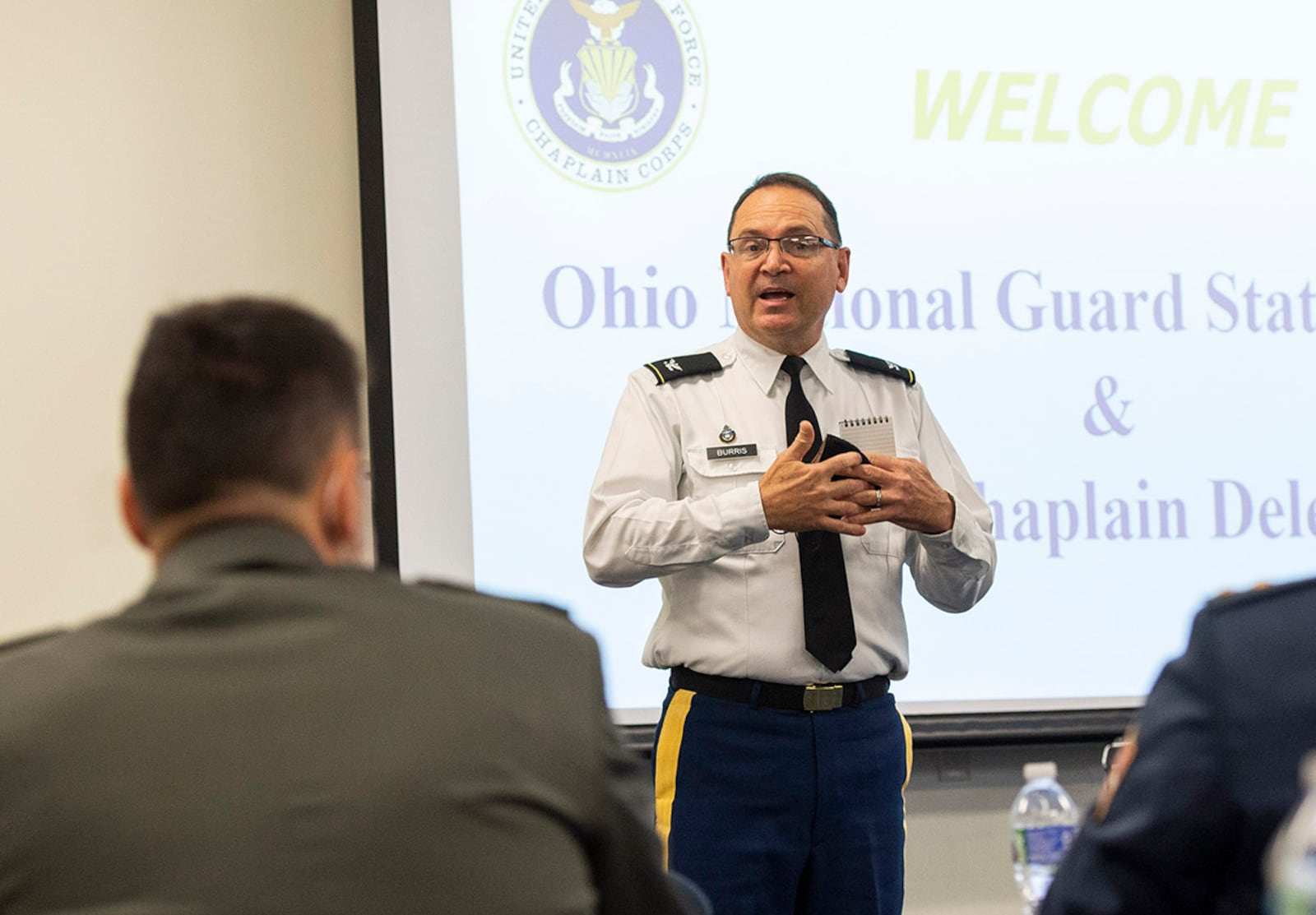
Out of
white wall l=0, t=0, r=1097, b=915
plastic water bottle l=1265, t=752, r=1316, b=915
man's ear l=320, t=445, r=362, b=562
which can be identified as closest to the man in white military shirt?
white wall l=0, t=0, r=1097, b=915

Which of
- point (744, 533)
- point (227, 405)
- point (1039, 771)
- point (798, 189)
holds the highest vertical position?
point (798, 189)

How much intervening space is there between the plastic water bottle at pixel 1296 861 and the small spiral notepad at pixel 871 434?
1480 mm

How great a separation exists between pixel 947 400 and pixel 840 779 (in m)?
1.21

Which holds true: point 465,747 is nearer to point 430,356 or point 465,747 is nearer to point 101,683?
point 101,683

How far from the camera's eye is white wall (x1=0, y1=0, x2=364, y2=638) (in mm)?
2877

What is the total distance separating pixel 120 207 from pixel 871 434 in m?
1.73

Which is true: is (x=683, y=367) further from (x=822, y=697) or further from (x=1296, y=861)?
(x=1296, y=861)

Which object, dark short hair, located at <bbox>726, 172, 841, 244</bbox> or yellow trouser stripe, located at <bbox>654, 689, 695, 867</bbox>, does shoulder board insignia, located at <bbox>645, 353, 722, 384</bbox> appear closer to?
dark short hair, located at <bbox>726, 172, 841, 244</bbox>

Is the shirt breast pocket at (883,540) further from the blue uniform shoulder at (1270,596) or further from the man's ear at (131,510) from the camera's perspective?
the man's ear at (131,510)

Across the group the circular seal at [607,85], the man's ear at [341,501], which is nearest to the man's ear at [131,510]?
the man's ear at [341,501]

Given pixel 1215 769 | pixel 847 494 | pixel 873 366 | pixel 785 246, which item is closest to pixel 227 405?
Result: pixel 1215 769

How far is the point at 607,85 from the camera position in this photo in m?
3.07

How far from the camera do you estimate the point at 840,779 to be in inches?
88.0

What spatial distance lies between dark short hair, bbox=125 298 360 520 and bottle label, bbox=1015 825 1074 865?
1256 mm
